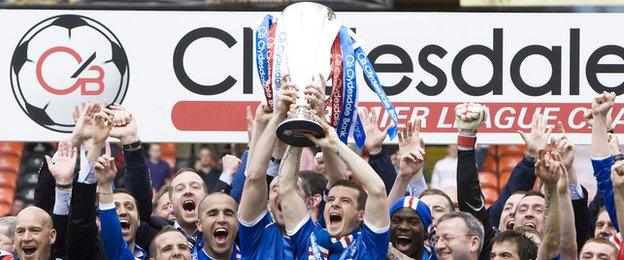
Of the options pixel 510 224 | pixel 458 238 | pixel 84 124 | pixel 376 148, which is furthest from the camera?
pixel 376 148

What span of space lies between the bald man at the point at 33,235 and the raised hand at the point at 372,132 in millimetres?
1984

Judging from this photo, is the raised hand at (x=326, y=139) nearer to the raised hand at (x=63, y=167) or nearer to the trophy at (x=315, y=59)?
the trophy at (x=315, y=59)

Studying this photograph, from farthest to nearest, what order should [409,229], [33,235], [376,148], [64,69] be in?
[64,69], [376,148], [33,235], [409,229]

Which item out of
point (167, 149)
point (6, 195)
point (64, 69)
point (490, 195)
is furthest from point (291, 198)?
point (6, 195)

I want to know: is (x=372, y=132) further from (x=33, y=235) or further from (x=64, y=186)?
(x=33, y=235)

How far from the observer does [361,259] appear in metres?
8.71

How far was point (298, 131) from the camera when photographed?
336 inches

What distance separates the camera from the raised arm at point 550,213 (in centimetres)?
882

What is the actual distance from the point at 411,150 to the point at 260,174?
1.30 metres

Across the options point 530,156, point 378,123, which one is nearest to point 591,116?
point 530,156

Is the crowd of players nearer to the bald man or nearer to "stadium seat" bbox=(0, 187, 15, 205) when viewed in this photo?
the bald man

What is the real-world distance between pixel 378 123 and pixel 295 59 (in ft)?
6.67

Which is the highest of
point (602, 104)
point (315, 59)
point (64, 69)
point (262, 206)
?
point (64, 69)

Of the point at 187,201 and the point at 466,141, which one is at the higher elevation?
the point at 466,141
